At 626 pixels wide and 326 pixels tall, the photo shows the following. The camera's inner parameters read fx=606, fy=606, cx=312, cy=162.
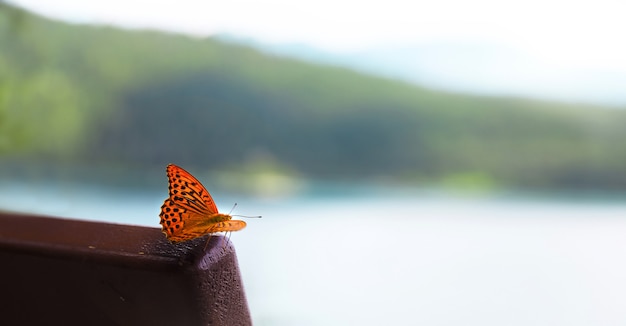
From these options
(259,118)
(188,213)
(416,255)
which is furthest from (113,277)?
(259,118)

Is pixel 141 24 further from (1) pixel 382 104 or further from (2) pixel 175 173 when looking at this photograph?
(2) pixel 175 173

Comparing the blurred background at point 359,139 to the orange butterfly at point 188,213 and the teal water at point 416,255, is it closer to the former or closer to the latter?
the teal water at point 416,255

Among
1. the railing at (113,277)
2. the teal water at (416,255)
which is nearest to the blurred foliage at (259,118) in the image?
the teal water at (416,255)

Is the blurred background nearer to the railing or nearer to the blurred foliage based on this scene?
the blurred foliage

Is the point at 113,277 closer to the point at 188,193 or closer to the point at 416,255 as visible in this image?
the point at 188,193

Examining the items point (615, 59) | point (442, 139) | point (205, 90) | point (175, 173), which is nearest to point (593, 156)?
point (615, 59)

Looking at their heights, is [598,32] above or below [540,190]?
above
